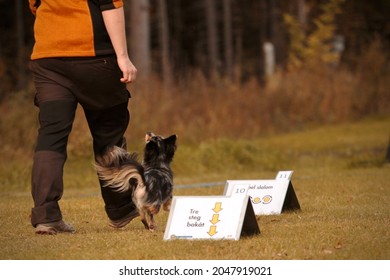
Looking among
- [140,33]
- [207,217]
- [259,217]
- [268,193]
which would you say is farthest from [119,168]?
[140,33]

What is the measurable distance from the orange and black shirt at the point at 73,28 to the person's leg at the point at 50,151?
8.7 inches

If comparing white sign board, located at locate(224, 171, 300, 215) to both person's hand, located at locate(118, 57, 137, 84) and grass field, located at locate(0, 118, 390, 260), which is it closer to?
grass field, located at locate(0, 118, 390, 260)

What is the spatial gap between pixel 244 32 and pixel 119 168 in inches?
1832

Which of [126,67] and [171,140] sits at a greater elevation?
[126,67]

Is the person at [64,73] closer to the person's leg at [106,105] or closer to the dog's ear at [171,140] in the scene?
the person's leg at [106,105]

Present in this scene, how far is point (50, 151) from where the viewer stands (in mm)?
7449

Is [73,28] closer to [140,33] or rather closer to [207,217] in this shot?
[207,217]

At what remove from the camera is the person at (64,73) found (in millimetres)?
7469

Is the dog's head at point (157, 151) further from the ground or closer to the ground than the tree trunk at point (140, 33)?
further from the ground

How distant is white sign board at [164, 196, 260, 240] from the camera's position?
695 centimetres

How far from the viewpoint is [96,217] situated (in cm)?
918

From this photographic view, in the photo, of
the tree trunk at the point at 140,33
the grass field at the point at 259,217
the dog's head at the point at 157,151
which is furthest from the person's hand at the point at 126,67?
the tree trunk at the point at 140,33
